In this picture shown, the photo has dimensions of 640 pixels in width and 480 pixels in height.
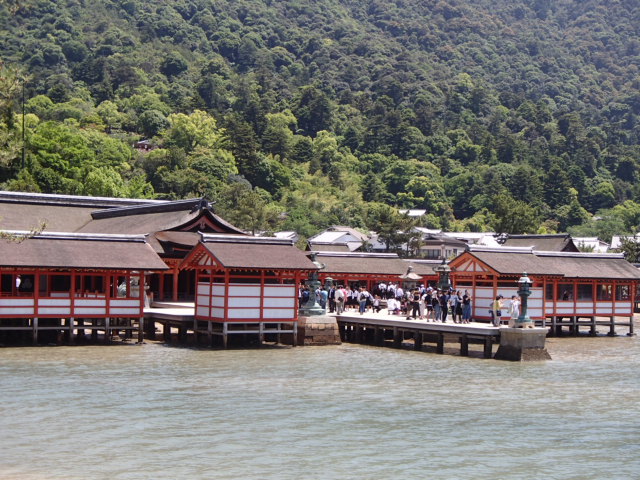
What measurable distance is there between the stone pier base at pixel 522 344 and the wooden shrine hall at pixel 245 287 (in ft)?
26.3

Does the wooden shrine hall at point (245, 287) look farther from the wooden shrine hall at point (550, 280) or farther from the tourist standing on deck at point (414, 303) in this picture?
the wooden shrine hall at point (550, 280)


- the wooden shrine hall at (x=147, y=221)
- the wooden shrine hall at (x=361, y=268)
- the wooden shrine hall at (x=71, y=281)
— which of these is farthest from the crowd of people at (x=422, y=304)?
the wooden shrine hall at (x=147, y=221)

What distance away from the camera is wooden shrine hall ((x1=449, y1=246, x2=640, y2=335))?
45.3 meters

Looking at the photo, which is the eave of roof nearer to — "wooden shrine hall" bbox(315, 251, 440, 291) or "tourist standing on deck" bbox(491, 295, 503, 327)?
"tourist standing on deck" bbox(491, 295, 503, 327)

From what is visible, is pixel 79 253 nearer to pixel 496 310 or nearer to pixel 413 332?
pixel 413 332

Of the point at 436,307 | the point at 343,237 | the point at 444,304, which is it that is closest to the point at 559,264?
the point at 436,307

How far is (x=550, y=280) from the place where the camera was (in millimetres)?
47719

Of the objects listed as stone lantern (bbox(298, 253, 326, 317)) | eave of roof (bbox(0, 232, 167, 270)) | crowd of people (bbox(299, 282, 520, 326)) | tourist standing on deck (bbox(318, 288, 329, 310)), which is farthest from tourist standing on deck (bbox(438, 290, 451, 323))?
eave of roof (bbox(0, 232, 167, 270))

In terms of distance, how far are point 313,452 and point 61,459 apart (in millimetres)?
5303

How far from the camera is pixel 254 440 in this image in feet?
76.4

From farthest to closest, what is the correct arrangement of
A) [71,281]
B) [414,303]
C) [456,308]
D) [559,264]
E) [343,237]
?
[343,237] < [559,264] < [414,303] < [456,308] < [71,281]

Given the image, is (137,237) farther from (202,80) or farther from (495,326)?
(202,80)

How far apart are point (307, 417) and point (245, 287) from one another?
1483cm

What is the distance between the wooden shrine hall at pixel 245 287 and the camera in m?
40.2
